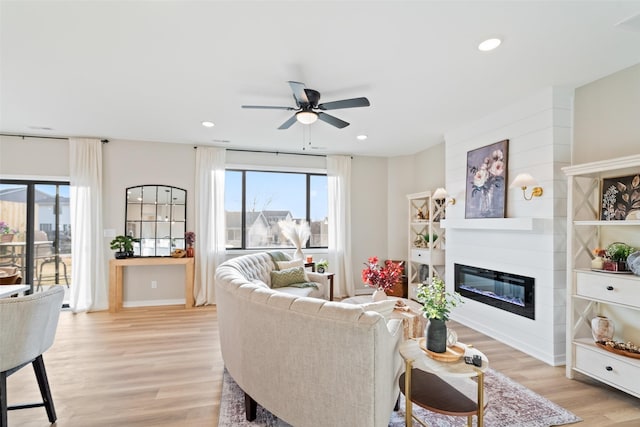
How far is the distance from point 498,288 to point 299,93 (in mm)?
3163

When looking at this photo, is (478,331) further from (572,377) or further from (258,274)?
(258,274)

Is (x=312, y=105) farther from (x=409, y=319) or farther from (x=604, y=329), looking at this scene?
(x=604, y=329)

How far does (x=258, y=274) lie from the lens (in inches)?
165

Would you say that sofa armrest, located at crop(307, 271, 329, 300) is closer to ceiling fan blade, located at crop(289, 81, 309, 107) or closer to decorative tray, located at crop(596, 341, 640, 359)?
ceiling fan blade, located at crop(289, 81, 309, 107)

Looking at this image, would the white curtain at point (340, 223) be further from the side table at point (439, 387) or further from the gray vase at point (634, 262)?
the gray vase at point (634, 262)

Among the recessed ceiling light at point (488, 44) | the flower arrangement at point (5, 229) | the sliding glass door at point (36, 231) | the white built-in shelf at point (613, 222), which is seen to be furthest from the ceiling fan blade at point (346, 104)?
the flower arrangement at point (5, 229)

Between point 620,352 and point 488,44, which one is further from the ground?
point 488,44

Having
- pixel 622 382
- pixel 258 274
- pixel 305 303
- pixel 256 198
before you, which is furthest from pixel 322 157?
pixel 622 382

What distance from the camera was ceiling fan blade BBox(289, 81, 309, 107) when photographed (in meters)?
2.44

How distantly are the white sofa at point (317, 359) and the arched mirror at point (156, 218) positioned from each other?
12.2 feet

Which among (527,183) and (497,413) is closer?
(497,413)

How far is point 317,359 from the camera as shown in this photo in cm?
168

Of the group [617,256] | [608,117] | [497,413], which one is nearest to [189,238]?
[497,413]

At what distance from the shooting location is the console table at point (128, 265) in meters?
4.76
